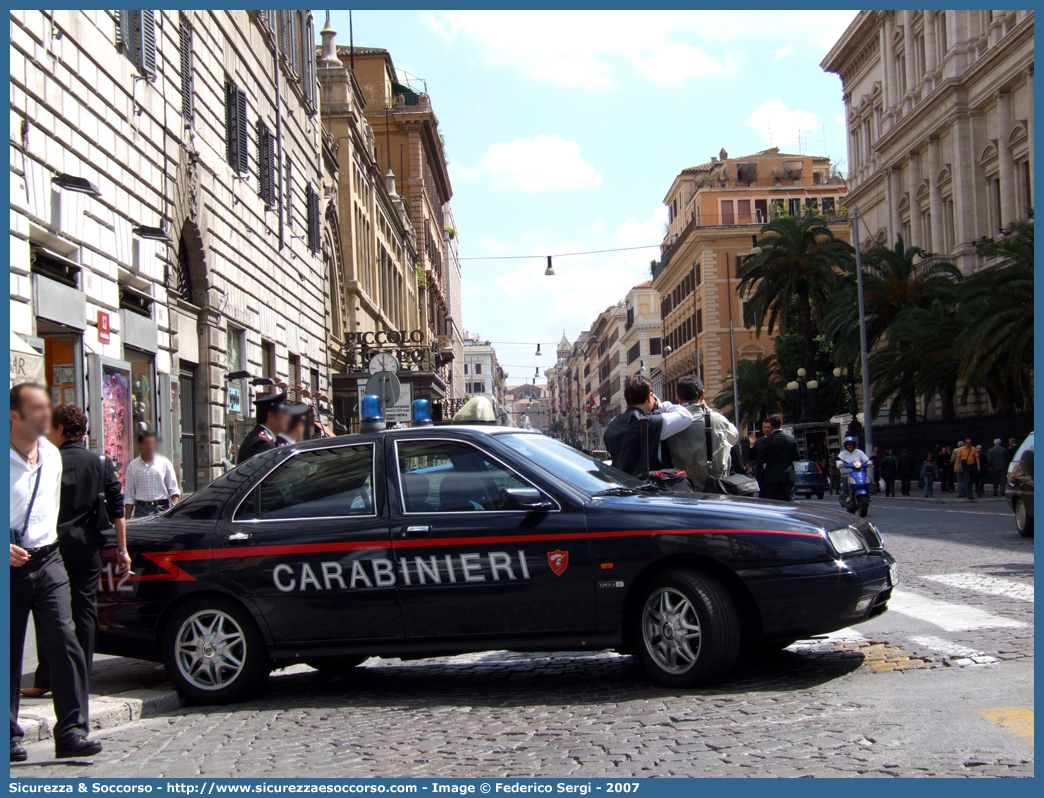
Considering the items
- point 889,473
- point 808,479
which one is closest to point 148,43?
point 808,479

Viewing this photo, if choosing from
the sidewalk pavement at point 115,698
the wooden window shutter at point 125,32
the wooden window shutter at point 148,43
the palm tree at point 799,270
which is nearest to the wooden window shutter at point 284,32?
the wooden window shutter at point 148,43

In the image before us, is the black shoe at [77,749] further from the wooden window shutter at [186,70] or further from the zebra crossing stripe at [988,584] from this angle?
the wooden window shutter at [186,70]

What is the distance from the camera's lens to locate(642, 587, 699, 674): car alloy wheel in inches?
251

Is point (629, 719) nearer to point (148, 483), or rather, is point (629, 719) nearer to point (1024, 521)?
point (148, 483)

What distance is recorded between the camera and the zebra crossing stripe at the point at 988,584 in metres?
9.86

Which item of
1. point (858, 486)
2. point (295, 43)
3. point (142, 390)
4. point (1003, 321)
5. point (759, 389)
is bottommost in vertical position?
point (858, 486)

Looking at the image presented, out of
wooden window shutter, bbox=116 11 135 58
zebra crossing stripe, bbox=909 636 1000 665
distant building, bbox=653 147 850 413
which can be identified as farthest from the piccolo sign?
distant building, bbox=653 147 850 413

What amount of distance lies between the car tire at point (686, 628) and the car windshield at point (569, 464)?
764 mm

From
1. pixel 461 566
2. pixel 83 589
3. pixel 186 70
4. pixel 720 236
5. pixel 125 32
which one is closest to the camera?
pixel 83 589

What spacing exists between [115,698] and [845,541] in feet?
14.4

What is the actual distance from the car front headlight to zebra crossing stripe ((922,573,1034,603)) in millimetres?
3588

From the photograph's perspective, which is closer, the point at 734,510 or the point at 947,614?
the point at 734,510

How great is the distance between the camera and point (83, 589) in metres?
6.12

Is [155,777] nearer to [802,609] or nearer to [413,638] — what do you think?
[413,638]
